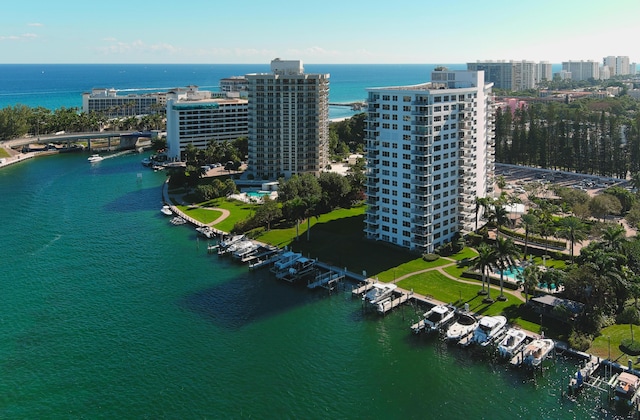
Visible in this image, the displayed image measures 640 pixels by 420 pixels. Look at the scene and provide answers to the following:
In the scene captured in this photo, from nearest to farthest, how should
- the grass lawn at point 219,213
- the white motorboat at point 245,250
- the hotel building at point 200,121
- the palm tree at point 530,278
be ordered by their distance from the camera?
1. the palm tree at point 530,278
2. the white motorboat at point 245,250
3. the grass lawn at point 219,213
4. the hotel building at point 200,121

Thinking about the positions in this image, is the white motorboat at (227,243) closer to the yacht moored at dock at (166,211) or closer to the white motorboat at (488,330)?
the yacht moored at dock at (166,211)

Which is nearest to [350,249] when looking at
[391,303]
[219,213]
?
[391,303]

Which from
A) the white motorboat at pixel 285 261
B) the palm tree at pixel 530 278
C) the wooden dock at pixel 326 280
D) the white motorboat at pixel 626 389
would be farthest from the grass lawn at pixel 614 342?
the white motorboat at pixel 285 261

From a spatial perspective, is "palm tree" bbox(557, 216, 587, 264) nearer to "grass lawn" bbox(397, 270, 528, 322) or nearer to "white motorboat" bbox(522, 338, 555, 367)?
"grass lawn" bbox(397, 270, 528, 322)

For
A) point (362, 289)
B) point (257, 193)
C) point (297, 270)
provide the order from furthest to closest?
point (257, 193) < point (297, 270) < point (362, 289)

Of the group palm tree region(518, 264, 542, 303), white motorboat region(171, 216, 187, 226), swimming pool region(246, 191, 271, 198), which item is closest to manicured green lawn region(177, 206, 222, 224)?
white motorboat region(171, 216, 187, 226)

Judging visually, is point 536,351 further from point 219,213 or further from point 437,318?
point 219,213

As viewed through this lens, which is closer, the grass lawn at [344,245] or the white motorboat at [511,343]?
the white motorboat at [511,343]
